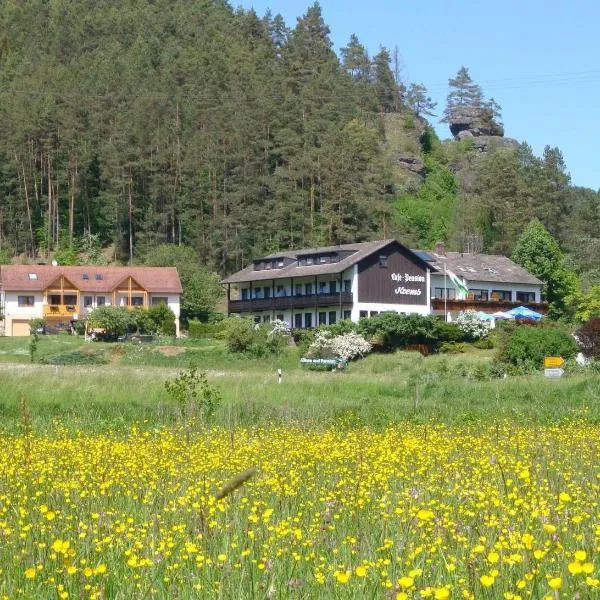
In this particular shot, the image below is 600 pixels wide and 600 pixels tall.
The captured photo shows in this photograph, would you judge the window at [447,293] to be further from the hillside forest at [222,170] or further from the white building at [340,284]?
the hillside forest at [222,170]

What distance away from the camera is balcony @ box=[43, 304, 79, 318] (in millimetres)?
74188

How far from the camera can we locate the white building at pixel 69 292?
7431 cm

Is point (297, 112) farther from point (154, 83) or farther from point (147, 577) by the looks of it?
point (147, 577)

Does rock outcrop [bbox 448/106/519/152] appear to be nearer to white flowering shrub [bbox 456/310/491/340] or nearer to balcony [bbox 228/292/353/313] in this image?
balcony [bbox 228/292/353/313]

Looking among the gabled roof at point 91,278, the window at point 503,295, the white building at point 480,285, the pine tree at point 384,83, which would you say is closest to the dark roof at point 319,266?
the white building at point 480,285

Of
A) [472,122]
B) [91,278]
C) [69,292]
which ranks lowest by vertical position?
[69,292]

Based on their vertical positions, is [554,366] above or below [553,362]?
below

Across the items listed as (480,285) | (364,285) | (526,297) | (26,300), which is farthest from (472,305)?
(26,300)

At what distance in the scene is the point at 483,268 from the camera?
3041 inches

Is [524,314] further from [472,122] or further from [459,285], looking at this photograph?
[472,122]

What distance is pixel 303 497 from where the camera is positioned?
9656 millimetres

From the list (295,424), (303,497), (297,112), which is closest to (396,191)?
(297,112)

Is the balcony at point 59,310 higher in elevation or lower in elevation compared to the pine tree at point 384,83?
lower

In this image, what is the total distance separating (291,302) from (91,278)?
16.6 m
